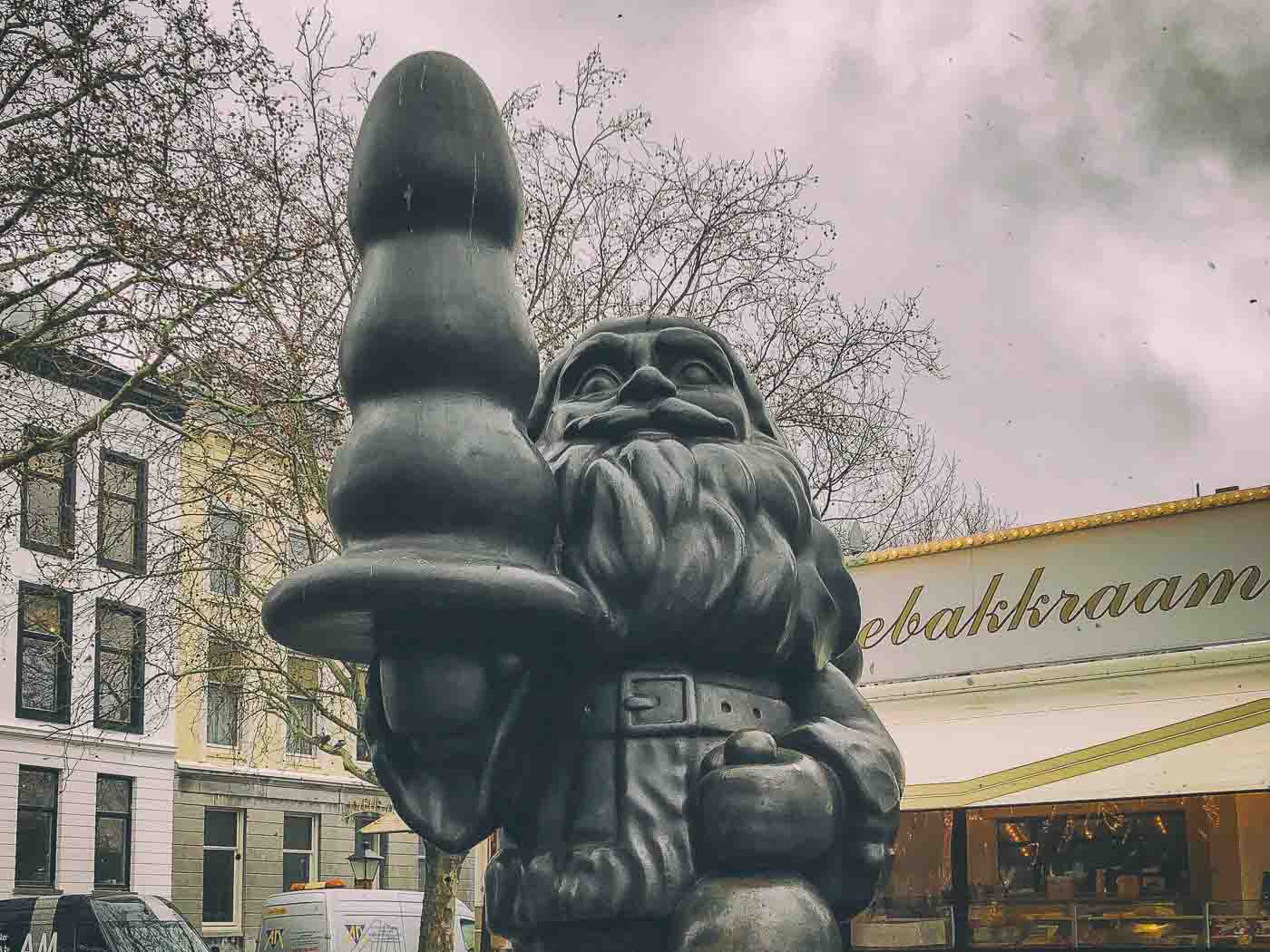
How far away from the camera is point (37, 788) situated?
70.0 ft

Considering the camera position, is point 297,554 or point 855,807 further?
point 297,554

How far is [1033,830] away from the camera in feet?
35.0

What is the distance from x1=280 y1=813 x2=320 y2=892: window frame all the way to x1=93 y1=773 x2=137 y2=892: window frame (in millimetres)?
3464

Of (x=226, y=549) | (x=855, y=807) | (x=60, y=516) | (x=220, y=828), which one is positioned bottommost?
(x=220, y=828)

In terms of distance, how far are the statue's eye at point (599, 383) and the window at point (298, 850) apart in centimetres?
2482

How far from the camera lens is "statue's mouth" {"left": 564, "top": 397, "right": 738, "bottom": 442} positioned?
2.48 meters

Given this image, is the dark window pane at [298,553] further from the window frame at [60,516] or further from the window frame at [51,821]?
the window frame at [51,821]

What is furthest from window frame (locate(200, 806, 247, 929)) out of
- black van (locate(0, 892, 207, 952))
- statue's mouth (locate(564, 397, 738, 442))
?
statue's mouth (locate(564, 397, 738, 442))

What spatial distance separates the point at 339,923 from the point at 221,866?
7996mm

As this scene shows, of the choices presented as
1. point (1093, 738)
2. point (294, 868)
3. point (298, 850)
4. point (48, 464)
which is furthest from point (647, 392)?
point (294, 868)

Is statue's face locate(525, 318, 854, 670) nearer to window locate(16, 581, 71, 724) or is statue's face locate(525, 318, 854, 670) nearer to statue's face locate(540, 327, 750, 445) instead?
statue's face locate(540, 327, 750, 445)

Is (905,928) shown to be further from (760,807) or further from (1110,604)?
(760,807)

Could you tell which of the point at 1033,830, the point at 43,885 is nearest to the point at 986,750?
the point at 1033,830

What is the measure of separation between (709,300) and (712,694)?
10467 millimetres
